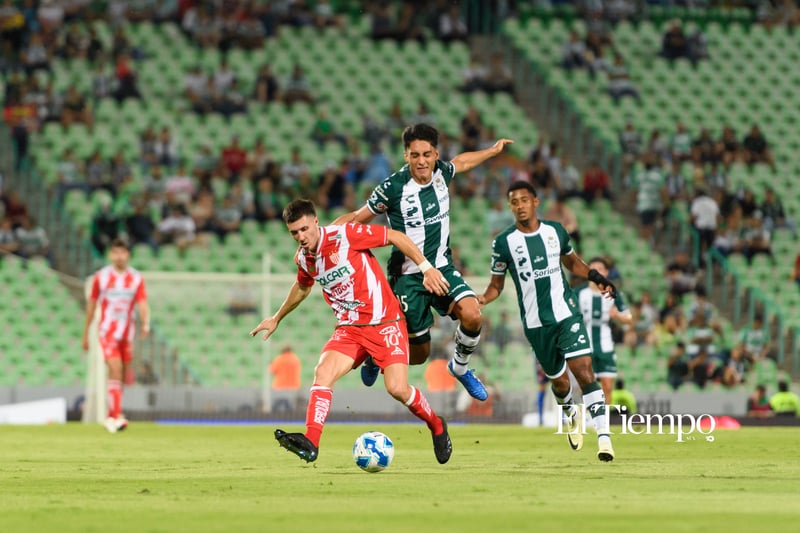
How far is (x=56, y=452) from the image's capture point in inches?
611

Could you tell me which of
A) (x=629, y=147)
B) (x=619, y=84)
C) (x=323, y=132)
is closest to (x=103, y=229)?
(x=323, y=132)

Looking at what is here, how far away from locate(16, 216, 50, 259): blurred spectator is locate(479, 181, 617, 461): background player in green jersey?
48.4 feet

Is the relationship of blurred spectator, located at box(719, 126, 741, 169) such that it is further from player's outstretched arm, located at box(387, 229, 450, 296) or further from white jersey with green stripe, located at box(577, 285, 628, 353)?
player's outstretched arm, located at box(387, 229, 450, 296)

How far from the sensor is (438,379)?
2409 centimetres

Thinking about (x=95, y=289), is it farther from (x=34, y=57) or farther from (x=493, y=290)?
(x=34, y=57)

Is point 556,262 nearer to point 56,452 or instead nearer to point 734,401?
point 56,452

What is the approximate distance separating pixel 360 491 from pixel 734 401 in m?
16.4

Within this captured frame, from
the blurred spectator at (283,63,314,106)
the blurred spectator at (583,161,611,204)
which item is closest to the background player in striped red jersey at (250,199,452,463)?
the blurred spectator at (583,161,611,204)

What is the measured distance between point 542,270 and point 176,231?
1489 centimetres

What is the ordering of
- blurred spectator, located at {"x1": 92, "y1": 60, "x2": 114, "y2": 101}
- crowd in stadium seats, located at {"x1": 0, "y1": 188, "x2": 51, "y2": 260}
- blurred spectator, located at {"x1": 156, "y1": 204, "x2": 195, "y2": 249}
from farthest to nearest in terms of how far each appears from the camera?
blurred spectator, located at {"x1": 92, "y1": 60, "x2": 114, "y2": 101}, blurred spectator, located at {"x1": 156, "y1": 204, "x2": 195, "y2": 249}, crowd in stadium seats, located at {"x1": 0, "y1": 188, "x2": 51, "y2": 260}

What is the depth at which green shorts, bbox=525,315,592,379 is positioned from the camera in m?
13.7

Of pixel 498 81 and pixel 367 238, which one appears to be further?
pixel 498 81

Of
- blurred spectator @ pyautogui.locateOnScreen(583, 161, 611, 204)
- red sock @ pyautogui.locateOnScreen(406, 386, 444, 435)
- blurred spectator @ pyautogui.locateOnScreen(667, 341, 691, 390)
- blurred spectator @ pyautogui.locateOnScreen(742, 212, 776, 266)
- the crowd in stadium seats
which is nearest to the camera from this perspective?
red sock @ pyautogui.locateOnScreen(406, 386, 444, 435)

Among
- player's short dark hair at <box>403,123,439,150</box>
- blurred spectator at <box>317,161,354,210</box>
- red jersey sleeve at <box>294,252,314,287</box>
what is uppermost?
blurred spectator at <box>317,161,354,210</box>
